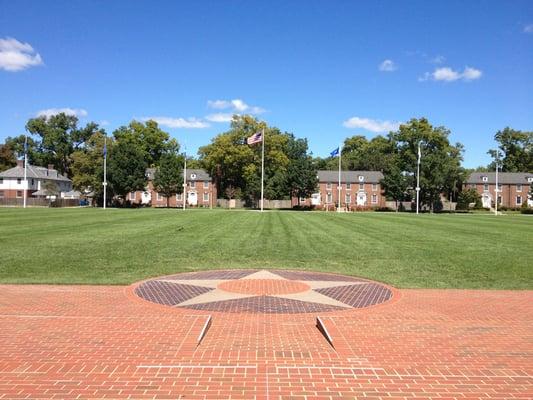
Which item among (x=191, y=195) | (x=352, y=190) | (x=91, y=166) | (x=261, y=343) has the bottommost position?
(x=261, y=343)

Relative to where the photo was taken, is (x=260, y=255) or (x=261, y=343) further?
(x=260, y=255)

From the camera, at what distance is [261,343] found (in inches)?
275

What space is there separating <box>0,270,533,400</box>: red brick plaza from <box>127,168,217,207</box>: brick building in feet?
260

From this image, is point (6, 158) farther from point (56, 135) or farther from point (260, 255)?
point (260, 255)

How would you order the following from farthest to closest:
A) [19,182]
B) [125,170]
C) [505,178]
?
[505,178]
[19,182]
[125,170]

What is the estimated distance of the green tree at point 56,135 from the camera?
10100cm

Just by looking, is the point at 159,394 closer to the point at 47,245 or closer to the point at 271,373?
the point at 271,373

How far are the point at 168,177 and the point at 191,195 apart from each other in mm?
12128

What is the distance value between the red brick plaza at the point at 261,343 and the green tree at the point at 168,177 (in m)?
68.8

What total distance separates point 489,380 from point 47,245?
16944mm

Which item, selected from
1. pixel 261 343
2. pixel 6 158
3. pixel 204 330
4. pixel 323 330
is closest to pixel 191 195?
pixel 6 158

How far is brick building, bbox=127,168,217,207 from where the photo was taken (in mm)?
89688

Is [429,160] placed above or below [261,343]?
above

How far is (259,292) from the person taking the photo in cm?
1077
